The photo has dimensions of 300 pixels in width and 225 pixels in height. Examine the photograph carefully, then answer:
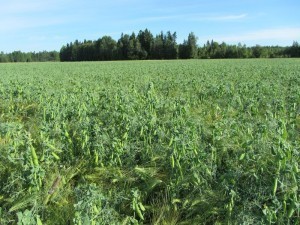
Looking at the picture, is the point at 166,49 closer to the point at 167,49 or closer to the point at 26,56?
the point at 167,49

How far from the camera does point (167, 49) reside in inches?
3268

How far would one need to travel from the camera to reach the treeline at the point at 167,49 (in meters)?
79.5

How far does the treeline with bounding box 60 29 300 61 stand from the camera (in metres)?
79.5

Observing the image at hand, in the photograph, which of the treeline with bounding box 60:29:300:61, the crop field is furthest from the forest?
the crop field

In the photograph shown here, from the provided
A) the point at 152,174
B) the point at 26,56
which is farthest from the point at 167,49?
the point at 152,174

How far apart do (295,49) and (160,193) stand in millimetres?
81458

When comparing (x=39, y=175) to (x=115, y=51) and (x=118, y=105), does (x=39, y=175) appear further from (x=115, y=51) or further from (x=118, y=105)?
(x=115, y=51)

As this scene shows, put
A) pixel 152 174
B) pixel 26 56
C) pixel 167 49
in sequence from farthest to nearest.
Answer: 1. pixel 26 56
2. pixel 167 49
3. pixel 152 174

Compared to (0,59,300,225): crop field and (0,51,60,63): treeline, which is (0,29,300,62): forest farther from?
(0,59,300,225): crop field

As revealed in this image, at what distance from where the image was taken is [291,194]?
3174 mm

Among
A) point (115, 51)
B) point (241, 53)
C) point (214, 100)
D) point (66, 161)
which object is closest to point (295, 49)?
point (241, 53)

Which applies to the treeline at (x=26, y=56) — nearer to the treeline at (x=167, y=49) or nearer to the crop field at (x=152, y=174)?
the treeline at (x=167, y=49)

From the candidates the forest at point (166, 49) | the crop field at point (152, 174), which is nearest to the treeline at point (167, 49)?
the forest at point (166, 49)

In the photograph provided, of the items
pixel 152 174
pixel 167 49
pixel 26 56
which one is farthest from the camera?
pixel 26 56
